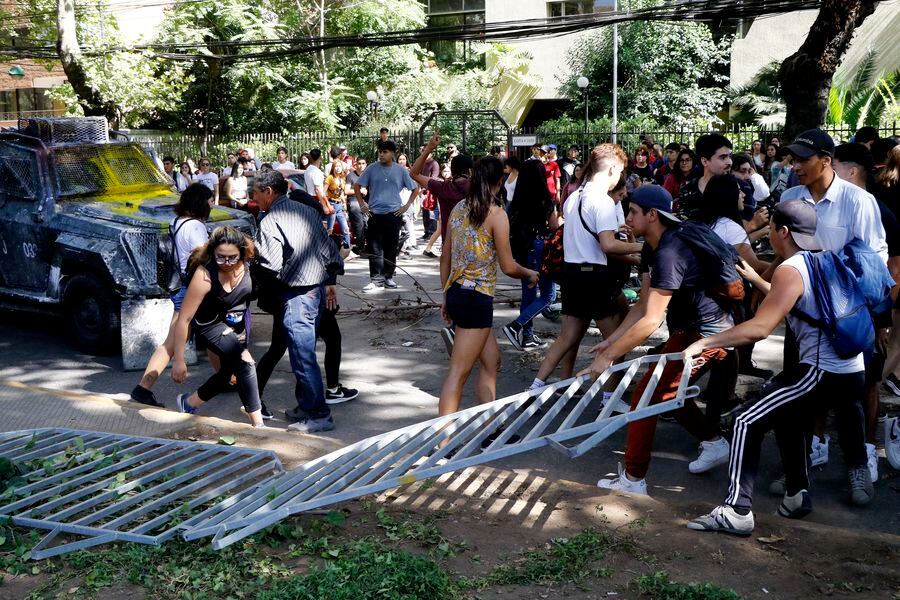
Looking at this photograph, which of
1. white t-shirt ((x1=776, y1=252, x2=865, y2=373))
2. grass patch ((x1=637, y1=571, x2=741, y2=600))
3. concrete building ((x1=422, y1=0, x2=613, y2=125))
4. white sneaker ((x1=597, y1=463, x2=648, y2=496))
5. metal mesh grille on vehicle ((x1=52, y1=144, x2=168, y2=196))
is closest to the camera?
grass patch ((x1=637, y1=571, x2=741, y2=600))

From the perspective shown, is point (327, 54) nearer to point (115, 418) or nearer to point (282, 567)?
point (115, 418)

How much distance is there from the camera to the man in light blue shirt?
5504 mm

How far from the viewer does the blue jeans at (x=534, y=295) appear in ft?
27.0

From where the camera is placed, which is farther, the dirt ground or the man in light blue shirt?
the man in light blue shirt

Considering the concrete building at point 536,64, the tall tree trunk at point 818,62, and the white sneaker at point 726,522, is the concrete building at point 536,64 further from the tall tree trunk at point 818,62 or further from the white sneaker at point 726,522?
the white sneaker at point 726,522

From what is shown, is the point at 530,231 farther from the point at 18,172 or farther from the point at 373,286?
the point at 18,172

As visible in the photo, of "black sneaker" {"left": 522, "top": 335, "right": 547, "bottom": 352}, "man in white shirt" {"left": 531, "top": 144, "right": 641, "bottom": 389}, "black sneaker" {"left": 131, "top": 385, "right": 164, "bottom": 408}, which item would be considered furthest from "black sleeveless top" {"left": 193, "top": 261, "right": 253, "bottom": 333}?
"black sneaker" {"left": 522, "top": 335, "right": 547, "bottom": 352}

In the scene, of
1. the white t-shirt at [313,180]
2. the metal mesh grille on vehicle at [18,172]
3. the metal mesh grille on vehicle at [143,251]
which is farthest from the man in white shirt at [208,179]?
the metal mesh grille on vehicle at [143,251]

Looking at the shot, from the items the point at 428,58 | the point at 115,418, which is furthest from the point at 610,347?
the point at 428,58

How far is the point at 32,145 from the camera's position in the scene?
9547 millimetres

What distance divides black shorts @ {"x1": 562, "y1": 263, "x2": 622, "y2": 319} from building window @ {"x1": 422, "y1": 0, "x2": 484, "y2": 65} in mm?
30947

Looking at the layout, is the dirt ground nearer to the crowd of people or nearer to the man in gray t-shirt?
the crowd of people

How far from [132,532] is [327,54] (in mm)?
34527

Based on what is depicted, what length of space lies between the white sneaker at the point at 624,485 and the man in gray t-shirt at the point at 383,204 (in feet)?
21.5
